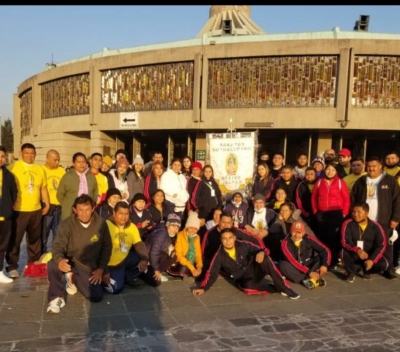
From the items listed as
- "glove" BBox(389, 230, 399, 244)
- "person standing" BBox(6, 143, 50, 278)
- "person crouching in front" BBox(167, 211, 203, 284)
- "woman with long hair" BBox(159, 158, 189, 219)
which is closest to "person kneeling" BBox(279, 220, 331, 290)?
"person crouching in front" BBox(167, 211, 203, 284)

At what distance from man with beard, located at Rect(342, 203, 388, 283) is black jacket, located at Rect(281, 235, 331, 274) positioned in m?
0.56

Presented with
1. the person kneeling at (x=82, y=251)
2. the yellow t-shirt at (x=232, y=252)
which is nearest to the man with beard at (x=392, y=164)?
the yellow t-shirt at (x=232, y=252)

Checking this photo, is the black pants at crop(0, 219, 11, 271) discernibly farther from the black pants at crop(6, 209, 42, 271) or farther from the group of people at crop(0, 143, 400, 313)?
the black pants at crop(6, 209, 42, 271)

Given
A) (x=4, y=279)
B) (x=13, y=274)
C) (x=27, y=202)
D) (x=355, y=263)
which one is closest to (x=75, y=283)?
(x=4, y=279)

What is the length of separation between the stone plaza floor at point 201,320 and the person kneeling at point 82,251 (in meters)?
0.23

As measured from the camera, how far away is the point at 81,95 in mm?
22922

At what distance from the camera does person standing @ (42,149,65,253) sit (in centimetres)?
605

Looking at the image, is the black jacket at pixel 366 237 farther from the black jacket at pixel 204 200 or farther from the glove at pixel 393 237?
the black jacket at pixel 204 200

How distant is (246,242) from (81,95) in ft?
67.2

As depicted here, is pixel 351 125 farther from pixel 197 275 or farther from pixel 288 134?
pixel 197 275

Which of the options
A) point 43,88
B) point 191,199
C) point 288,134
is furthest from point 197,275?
point 43,88

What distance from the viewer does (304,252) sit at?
5520 mm

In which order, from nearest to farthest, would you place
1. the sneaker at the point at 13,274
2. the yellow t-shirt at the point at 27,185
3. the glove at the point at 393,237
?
the sneaker at the point at 13,274, the yellow t-shirt at the point at 27,185, the glove at the point at 393,237

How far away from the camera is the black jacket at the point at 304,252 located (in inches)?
214
